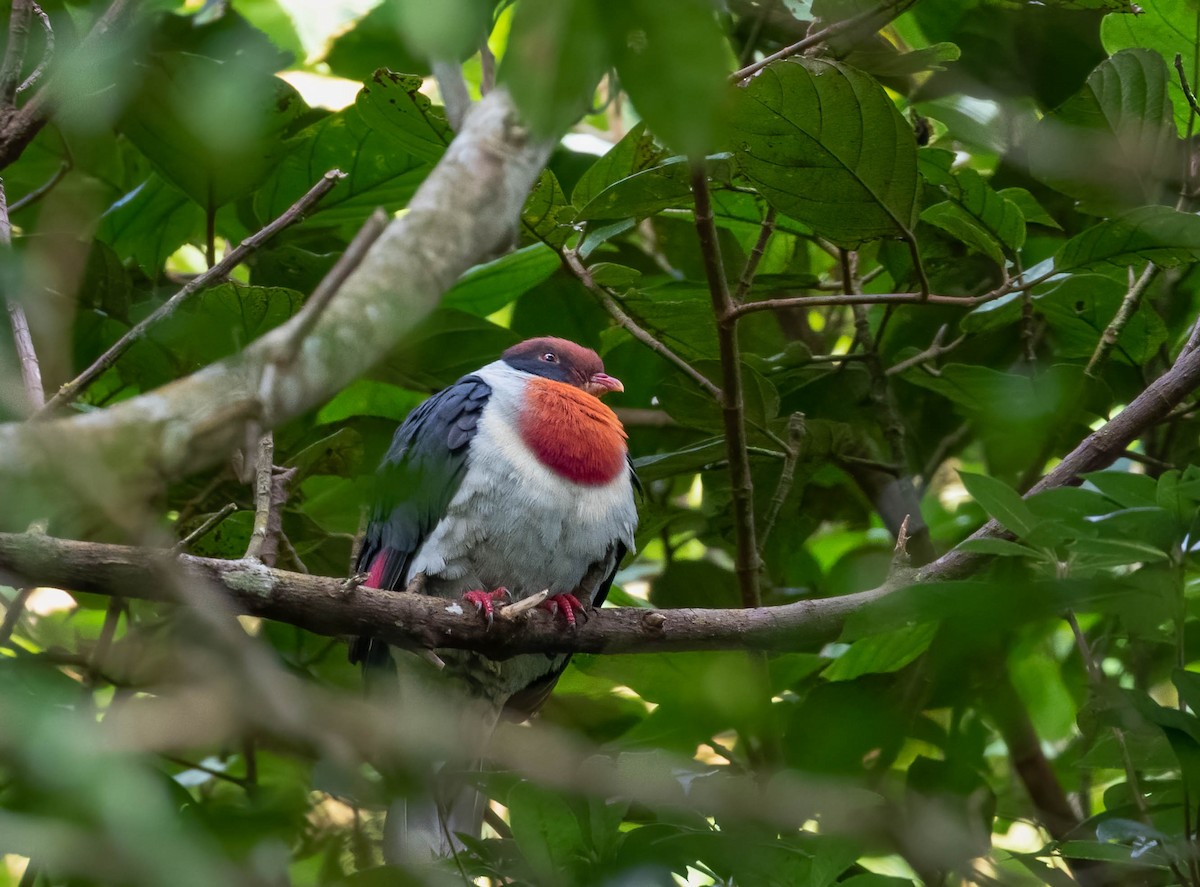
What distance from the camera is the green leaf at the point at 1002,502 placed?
1.63 meters

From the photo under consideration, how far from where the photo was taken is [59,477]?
91cm

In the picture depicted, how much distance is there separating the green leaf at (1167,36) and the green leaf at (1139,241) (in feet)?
1.82

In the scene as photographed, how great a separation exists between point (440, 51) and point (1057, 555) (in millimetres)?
1322

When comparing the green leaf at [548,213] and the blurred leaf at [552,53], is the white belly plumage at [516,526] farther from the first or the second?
the blurred leaf at [552,53]

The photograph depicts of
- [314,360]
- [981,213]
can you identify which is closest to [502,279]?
[981,213]

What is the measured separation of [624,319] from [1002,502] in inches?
59.4

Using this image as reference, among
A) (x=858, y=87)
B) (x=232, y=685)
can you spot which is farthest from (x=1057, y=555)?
(x=232, y=685)

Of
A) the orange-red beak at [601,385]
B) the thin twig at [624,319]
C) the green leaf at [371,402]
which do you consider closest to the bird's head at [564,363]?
the orange-red beak at [601,385]

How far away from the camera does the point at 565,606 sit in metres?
2.88

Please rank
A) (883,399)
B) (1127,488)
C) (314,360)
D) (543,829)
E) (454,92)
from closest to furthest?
(314,360), (1127,488), (543,829), (454,92), (883,399)

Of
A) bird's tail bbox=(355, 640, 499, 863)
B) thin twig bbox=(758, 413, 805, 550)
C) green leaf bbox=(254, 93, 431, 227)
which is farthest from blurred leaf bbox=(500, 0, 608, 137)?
green leaf bbox=(254, 93, 431, 227)

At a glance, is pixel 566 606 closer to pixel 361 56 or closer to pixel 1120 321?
pixel 1120 321

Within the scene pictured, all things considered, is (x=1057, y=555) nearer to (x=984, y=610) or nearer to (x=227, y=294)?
(x=984, y=610)

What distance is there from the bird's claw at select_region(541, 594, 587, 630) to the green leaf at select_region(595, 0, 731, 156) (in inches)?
77.8
